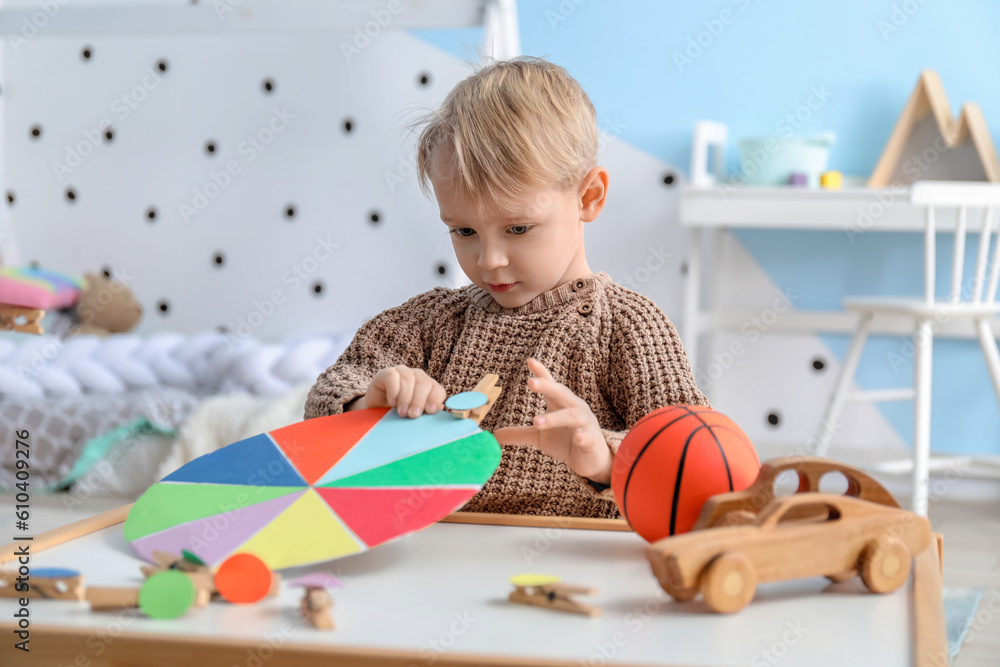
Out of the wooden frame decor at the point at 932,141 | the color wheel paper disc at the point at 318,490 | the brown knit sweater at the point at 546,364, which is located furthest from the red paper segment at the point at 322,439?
the wooden frame decor at the point at 932,141

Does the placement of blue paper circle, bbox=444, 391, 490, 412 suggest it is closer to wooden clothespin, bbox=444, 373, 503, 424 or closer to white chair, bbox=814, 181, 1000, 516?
wooden clothespin, bbox=444, 373, 503, 424

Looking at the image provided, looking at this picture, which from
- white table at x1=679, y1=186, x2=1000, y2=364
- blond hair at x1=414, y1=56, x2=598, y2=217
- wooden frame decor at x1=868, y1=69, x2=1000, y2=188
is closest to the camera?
blond hair at x1=414, y1=56, x2=598, y2=217

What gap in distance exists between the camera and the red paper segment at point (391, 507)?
55 cm

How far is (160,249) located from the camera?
2678 mm

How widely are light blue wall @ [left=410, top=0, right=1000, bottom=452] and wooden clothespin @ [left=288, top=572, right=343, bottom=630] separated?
2.03 m

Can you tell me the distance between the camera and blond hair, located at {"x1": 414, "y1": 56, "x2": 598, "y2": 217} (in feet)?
2.57

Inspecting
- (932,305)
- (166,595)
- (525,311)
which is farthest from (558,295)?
(932,305)

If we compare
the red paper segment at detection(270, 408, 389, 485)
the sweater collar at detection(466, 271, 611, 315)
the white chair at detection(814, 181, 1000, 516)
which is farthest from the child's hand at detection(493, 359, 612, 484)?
the white chair at detection(814, 181, 1000, 516)

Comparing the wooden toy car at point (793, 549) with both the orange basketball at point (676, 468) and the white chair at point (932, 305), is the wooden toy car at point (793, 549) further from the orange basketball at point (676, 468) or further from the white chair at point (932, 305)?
the white chair at point (932, 305)

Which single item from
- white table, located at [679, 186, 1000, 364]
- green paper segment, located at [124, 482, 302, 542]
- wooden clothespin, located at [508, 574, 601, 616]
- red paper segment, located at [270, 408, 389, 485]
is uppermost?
white table, located at [679, 186, 1000, 364]

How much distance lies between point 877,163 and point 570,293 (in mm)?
1765

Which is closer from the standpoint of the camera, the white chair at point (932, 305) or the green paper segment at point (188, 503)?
the green paper segment at point (188, 503)

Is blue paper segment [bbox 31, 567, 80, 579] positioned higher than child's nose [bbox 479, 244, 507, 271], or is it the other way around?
child's nose [bbox 479, 244, 507, 271]

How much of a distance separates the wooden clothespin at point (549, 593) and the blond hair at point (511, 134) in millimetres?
370
